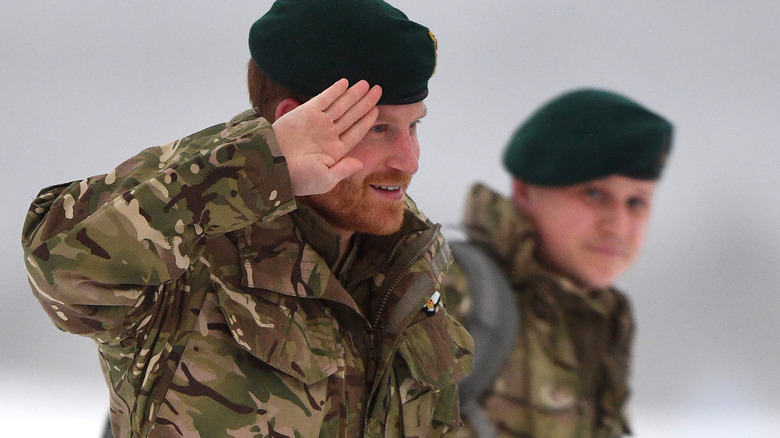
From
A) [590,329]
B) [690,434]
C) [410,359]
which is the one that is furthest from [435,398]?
[690,434]

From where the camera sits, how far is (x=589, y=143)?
198cm

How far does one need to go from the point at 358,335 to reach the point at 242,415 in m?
0.22

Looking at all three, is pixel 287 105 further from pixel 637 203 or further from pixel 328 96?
pixel 637 203

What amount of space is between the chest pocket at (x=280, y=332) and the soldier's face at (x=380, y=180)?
146 millimetres

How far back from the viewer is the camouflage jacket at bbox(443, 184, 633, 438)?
1.86m

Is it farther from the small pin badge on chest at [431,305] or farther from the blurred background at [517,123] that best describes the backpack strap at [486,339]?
the blurred background at [517,123]

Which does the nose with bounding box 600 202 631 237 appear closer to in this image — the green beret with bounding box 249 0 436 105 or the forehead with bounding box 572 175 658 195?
the forehead with bounding box 572 175 658 195

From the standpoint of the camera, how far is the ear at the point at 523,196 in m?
2.05

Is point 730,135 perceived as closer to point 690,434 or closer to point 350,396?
point 690,434

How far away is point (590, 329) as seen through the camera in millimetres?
1937

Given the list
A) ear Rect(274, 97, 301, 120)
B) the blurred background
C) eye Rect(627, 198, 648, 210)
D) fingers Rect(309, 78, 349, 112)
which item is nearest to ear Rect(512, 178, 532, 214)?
eye Rect(627, 198, 648, 210)

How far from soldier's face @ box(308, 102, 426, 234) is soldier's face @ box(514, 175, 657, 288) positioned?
844mm

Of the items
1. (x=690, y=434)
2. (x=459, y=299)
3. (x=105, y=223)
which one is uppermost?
(x=105, y=223)

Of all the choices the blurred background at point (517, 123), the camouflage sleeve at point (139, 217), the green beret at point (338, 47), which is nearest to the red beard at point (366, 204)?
the green beret at point (338, 47)
